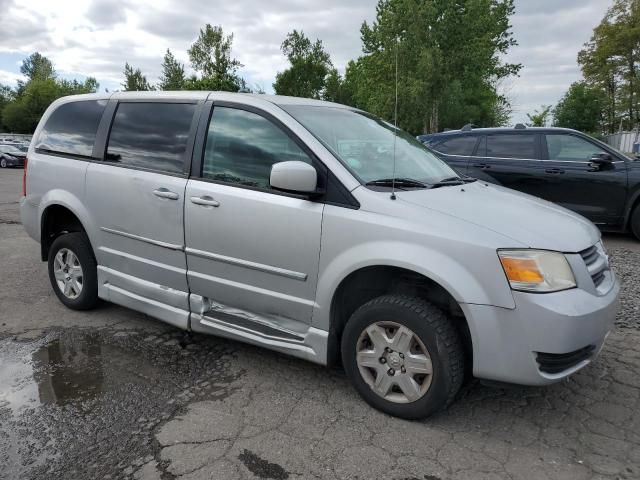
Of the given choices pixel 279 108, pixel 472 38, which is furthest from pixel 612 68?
pixel 279 108

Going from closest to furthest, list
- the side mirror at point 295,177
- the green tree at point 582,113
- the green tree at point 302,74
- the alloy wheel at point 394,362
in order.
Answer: the alloy wheel at point 394,362 → the side mirror at point 295,177 → the green tree at point 302,74 → the green tree at point 582,113

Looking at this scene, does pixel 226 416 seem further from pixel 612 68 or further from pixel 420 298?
pixel 612 68

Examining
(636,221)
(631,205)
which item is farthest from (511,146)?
(636,221)

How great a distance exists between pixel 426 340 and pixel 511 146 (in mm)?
6404

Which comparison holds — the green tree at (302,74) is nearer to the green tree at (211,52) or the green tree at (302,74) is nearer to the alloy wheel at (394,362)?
the green tree at (211,52)

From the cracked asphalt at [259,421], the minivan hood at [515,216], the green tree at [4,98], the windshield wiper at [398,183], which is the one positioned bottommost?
the cracked asphalt at [259,421]

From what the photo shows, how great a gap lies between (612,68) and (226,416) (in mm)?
43020

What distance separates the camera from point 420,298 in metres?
2.87

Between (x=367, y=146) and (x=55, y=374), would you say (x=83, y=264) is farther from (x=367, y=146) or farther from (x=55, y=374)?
(x=367, y=146)

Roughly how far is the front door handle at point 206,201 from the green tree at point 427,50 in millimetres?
21022

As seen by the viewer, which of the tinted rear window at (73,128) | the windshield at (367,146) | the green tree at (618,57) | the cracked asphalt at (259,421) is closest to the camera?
the cracked asphalt at (259,421)

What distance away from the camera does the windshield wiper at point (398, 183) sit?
3.06 meters

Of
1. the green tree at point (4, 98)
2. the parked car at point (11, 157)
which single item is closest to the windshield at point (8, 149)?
the parked car at point (11, 157)

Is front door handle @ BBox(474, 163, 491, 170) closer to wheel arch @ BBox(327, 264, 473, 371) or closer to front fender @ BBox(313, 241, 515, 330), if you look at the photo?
wheel arch @ BBox(327, 264, 473, 371)
